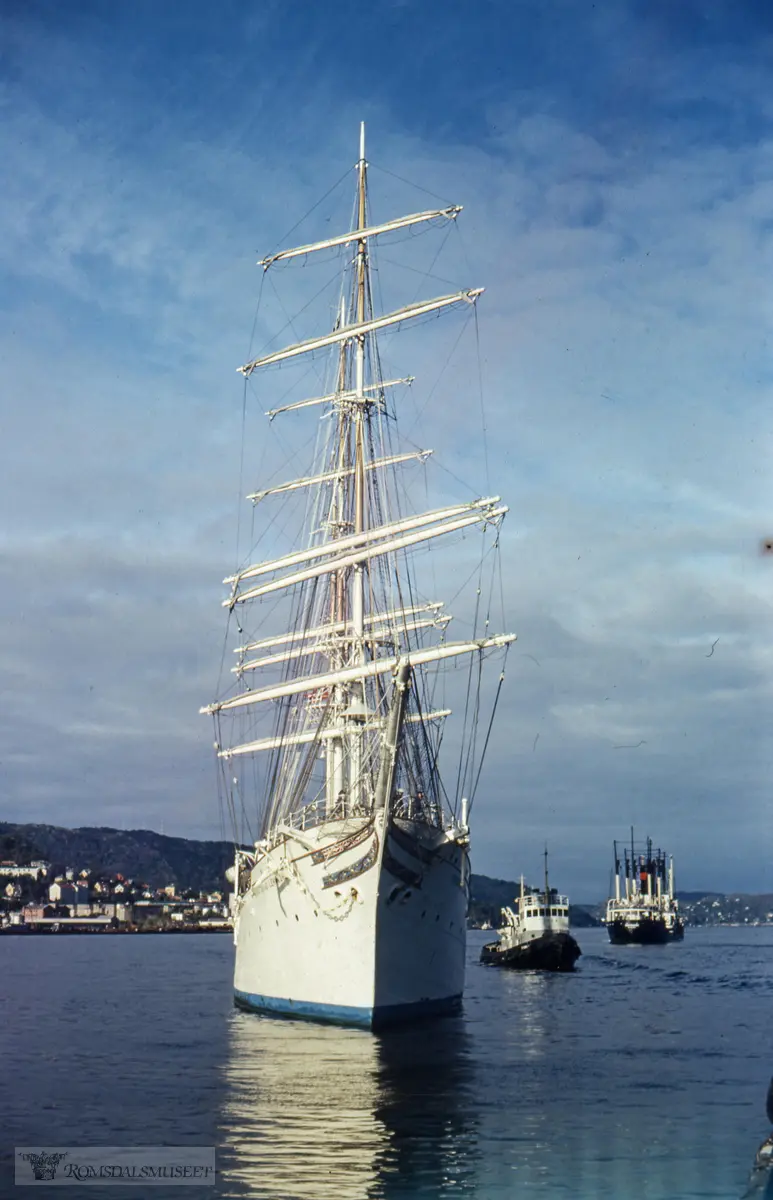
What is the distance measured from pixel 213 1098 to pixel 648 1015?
2732 cm

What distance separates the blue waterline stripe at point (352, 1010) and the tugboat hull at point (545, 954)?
40739mm

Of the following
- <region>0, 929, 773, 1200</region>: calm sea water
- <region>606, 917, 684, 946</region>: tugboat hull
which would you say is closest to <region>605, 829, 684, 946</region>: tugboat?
<region>606, 917, 684, 946</region>: tugboat hull

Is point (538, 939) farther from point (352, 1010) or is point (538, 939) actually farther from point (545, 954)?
point (352, 1010)

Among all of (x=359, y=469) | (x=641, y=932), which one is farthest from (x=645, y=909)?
(x=359, y=469)

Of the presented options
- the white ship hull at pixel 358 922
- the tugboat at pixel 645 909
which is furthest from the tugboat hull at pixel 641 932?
the white ship hull at pixel 358 922

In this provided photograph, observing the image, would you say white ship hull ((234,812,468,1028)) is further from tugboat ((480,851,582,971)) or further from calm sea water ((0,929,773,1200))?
tugboat ((480,851,582,971))

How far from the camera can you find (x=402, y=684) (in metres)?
36.2

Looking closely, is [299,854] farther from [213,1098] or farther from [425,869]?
[213,1098]

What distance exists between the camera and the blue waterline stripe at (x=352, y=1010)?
34.5 metres

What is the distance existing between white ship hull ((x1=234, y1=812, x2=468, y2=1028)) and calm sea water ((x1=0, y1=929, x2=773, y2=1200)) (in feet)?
3.26

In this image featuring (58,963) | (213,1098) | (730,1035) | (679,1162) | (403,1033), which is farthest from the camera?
(58,963)

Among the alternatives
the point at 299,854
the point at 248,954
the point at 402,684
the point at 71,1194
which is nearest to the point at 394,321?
the point at 402,684

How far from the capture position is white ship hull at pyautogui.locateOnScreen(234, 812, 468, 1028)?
113 ft

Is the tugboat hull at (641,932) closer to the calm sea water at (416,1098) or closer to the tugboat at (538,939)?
the tugboat at (538,939)
